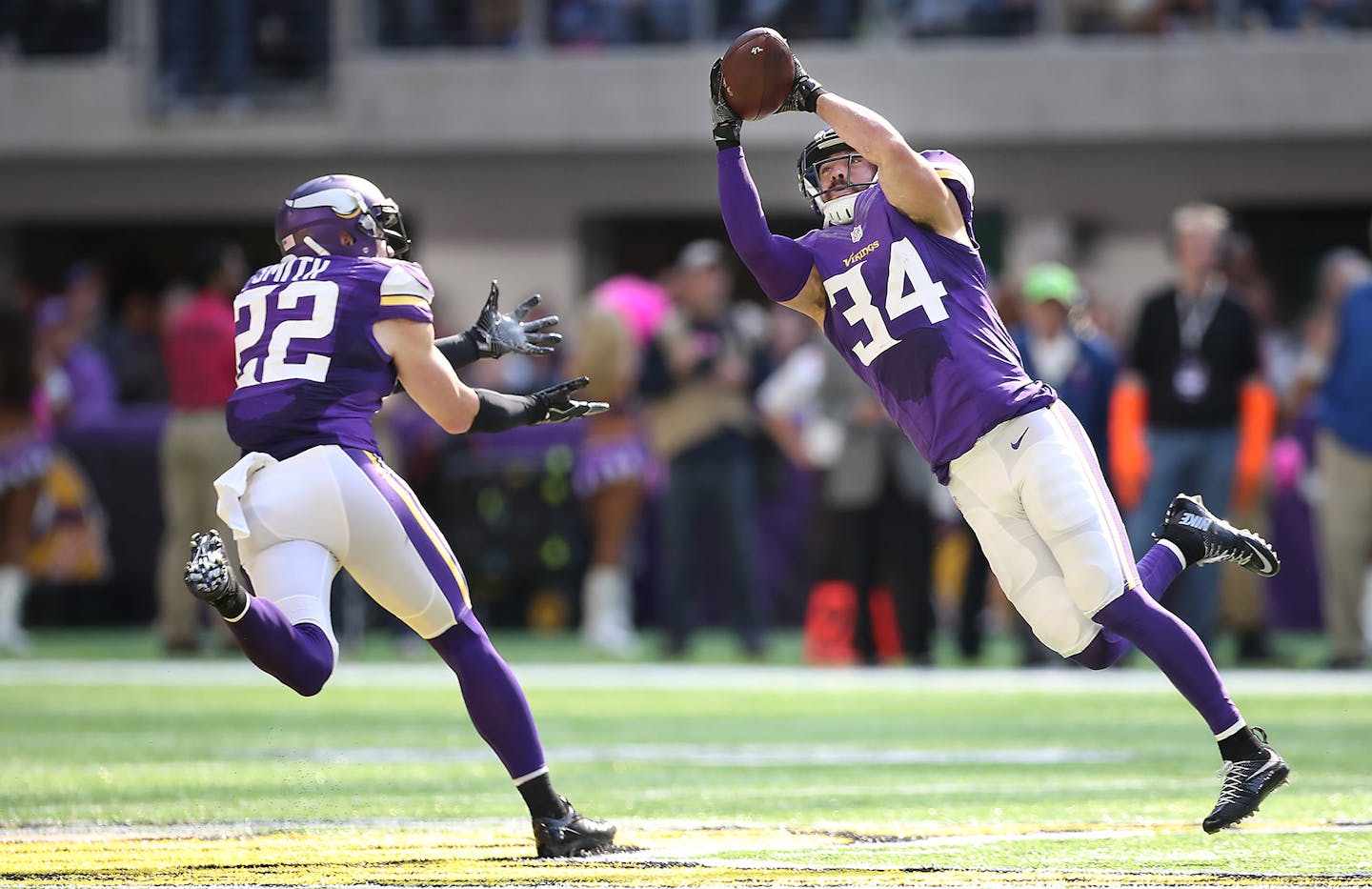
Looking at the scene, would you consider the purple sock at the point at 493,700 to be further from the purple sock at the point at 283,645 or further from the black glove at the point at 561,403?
the black glove at the point at 561,403

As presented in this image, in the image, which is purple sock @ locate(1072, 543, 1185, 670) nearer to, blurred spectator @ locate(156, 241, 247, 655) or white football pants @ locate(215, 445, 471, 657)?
white football pants @ locate(215, 445, 471, 657)

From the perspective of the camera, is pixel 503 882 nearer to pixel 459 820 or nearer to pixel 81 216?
pixel 459 820

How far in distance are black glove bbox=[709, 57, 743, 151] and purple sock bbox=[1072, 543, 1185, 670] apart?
5.29 ft

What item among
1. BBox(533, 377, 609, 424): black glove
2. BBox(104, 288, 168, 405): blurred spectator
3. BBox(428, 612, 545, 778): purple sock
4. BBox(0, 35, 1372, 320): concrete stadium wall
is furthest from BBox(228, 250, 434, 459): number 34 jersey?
BBox(0, 35, 1372, 320): concrete stadium wall

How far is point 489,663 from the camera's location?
5.69 meters

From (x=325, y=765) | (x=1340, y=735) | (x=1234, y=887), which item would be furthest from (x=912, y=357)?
(x=1340, y=735)

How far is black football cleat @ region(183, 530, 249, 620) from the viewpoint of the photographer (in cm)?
524

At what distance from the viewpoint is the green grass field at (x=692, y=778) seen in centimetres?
526

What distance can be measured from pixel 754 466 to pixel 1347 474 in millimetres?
3852

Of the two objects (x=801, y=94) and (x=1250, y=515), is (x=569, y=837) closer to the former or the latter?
(x=801, y=94)

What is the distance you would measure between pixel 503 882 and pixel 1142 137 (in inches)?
688

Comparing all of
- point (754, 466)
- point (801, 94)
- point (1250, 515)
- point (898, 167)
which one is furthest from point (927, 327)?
point (754, 466)

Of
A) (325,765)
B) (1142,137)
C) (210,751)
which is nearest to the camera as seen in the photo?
(325,765)

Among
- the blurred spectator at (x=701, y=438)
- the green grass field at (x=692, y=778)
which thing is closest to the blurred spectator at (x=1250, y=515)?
the green grass field at (x=692, y=778)
